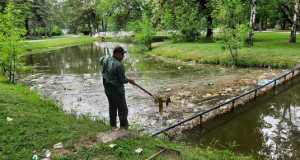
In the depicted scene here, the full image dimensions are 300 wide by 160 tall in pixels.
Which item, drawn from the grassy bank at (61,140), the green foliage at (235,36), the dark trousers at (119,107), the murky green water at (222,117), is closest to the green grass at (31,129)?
the grassy bank at (61,140)

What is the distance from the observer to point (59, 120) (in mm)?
5523

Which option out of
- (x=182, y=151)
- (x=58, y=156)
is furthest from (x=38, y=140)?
(x=182, y=151)

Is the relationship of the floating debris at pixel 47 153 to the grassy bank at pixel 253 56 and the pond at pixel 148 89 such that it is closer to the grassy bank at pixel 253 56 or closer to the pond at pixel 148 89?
the pond at pixel 148 89

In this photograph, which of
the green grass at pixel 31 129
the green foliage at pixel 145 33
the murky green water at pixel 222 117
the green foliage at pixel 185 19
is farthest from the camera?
the green foliage at pixel 145 33

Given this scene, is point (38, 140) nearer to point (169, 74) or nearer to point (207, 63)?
point (169, 74)

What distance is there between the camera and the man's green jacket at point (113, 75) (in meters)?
4.94

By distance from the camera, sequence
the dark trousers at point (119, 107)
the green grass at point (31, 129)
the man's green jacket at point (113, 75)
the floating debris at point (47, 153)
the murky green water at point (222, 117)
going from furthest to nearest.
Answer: the murky green water at point (222, 117), the dark trousers at point (119, 107), the man's green jacket at point (113, 75), the green grass at point (31, 129), the floating debris at point (47, 153)

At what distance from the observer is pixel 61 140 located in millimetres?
4395

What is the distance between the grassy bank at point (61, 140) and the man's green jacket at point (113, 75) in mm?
959

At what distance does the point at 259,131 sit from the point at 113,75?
4.26m

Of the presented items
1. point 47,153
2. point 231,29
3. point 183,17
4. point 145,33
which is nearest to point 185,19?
point 183,17

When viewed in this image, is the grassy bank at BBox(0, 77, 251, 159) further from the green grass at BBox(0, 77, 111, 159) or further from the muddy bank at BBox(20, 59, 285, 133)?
the muddy bank at BBox(20, 59, 285, 133)

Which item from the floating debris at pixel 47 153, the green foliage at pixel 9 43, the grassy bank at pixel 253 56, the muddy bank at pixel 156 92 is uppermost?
the green foliage at pixel 9 43

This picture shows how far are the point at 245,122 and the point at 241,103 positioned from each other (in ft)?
4.73
